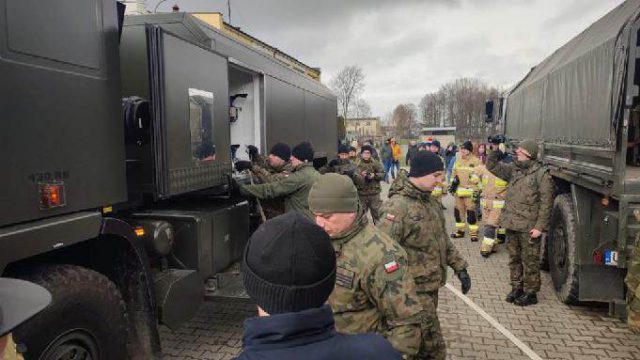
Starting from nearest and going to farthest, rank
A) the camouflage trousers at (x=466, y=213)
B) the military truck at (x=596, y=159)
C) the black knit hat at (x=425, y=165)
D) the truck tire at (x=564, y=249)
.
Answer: the black knit hat at (x=425, y=165), the military truck at (x=596, y=159), the truck tire at (x=564, y=249), the camouflage trousers at (x=466, y=213)

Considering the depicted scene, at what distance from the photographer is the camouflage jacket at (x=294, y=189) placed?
16.7ft

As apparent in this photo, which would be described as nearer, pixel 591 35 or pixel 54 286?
pixel 54 286

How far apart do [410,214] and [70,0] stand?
244 centimetres

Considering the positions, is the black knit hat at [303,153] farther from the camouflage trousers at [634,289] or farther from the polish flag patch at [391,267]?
the polish flag patch at [391,267]

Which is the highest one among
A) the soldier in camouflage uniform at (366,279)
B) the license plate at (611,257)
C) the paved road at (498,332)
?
the soldier in camouflage uniform at (366,279)

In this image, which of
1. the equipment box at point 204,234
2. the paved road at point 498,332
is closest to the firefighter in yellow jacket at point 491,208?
the paved road at point 498,332

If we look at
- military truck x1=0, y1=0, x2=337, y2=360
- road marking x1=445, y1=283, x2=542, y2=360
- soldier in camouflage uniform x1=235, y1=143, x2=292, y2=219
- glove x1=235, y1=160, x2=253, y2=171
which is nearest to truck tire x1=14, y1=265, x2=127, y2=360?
military truck x1=0, y1=0, x2=337, y2=360

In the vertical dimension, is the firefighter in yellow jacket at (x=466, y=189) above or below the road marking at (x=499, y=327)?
above

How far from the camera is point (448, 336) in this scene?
483 cm

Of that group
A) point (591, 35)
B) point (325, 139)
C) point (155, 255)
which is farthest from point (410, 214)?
point (325, 139)

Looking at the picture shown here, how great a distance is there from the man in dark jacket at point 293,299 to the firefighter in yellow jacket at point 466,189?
792 cm

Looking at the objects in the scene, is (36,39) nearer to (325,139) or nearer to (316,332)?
(316,332)

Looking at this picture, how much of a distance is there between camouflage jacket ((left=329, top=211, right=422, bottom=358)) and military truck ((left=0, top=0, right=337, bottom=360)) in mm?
1570

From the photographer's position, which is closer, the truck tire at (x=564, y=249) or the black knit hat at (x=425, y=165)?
the black knit hat at (x=425, y=165)
